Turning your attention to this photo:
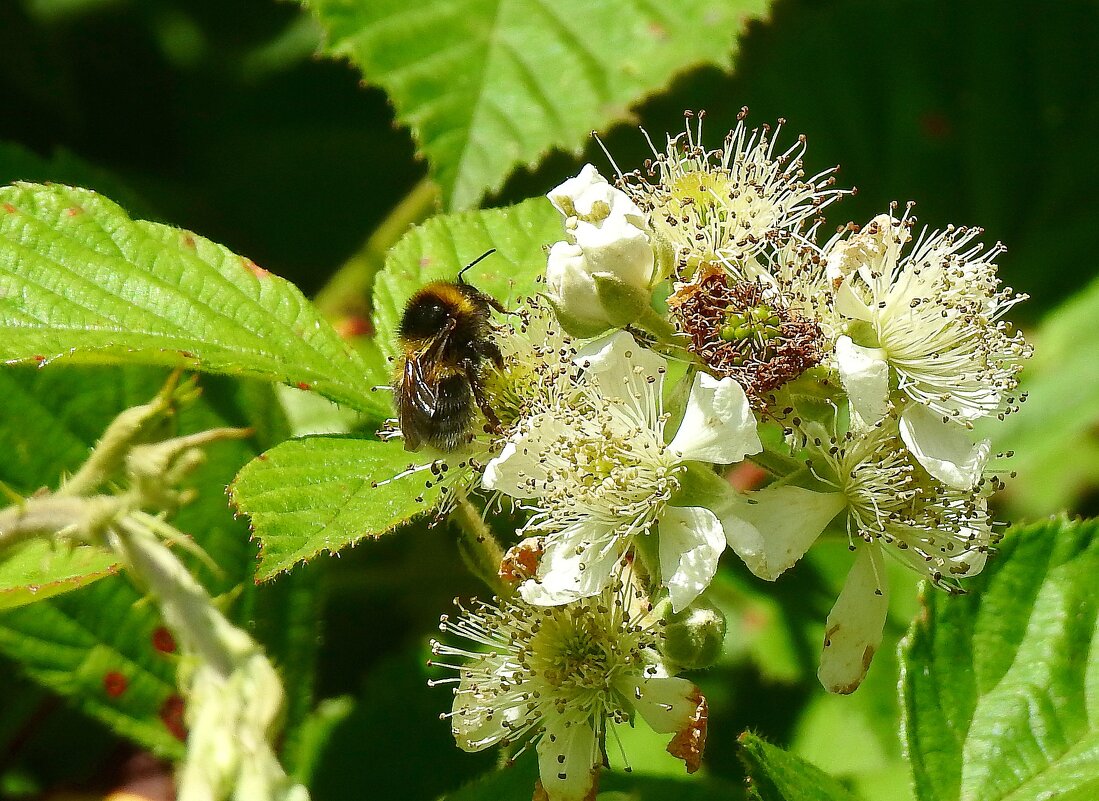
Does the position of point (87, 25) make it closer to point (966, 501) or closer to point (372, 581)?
point (372, 581)

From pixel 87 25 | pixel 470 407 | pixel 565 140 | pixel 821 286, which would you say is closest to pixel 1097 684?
pixel 821 286

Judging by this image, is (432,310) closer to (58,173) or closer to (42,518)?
(42,518)

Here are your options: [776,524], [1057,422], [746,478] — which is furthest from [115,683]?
[1057,422]

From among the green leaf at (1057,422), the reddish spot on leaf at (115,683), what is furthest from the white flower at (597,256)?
the green leaf at (1057,422)

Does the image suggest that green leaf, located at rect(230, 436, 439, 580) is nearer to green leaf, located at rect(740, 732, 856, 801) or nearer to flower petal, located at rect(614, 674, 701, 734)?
flower petal, located at rect(614, 674, 701, 734)

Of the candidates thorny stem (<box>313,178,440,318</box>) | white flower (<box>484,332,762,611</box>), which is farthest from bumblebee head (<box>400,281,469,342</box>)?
thorny stem (<box>313,178,440,318</box>)

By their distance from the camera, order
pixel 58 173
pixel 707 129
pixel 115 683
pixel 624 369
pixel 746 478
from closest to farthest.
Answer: pixel 624 369
pixel 115 683
pixel 58 173
pixel 746 478
pixel 707 129
